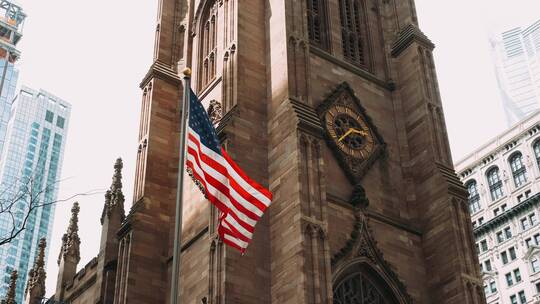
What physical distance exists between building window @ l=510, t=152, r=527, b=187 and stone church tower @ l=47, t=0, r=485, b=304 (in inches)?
1756

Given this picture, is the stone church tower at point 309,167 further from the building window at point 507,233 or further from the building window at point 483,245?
the building window at point 483,245

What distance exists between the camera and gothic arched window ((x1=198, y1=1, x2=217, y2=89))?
1561 inches

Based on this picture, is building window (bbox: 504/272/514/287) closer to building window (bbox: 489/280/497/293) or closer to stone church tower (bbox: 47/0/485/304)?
building window (bbox: 489/280/497/293)

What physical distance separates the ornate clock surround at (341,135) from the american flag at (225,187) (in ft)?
34.3

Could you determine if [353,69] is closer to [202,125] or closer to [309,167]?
[309,167]

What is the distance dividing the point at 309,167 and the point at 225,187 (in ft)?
24.7

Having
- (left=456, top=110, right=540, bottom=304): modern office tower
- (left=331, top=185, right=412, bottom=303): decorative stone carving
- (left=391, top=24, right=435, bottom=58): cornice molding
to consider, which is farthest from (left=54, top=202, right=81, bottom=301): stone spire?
(left=456, top=110, right=540, bottom=304): modern office tower

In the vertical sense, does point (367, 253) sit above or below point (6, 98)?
below

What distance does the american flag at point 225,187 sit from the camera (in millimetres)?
23031

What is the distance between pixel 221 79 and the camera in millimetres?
36969

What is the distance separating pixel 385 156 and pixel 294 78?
17.7 feet

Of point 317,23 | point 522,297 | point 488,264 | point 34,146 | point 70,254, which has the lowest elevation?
point 70,254

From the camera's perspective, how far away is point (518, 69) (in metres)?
140

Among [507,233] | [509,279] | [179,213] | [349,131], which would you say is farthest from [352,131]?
[507,233]
